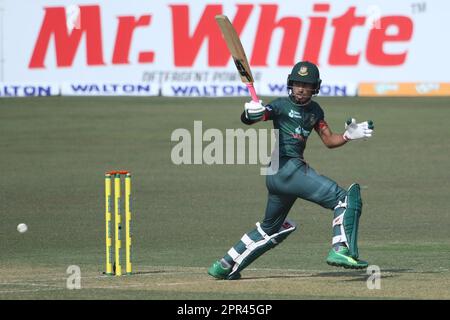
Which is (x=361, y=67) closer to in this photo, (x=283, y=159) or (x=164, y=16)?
(x=164, y=16)

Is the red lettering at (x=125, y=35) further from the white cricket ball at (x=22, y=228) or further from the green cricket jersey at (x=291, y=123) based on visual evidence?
the green cricket jersey at (x=291, y=123)

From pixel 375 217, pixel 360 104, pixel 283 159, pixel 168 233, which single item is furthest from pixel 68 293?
pixel 360 104

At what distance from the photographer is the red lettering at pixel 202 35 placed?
43.3 m

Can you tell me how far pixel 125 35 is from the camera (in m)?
44.4

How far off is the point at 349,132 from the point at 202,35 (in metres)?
31.5

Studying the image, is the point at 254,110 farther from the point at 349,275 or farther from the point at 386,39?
the point at 386,39

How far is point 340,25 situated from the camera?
43125mm

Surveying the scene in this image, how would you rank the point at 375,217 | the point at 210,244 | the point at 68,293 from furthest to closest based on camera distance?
the point at 375,217, the point at 210,244, the point at 68,293

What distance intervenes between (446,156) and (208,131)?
22.7 ft

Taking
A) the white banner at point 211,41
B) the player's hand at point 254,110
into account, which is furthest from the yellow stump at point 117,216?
the white banner at point 211,41

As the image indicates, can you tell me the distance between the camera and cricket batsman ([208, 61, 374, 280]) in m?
12.1
